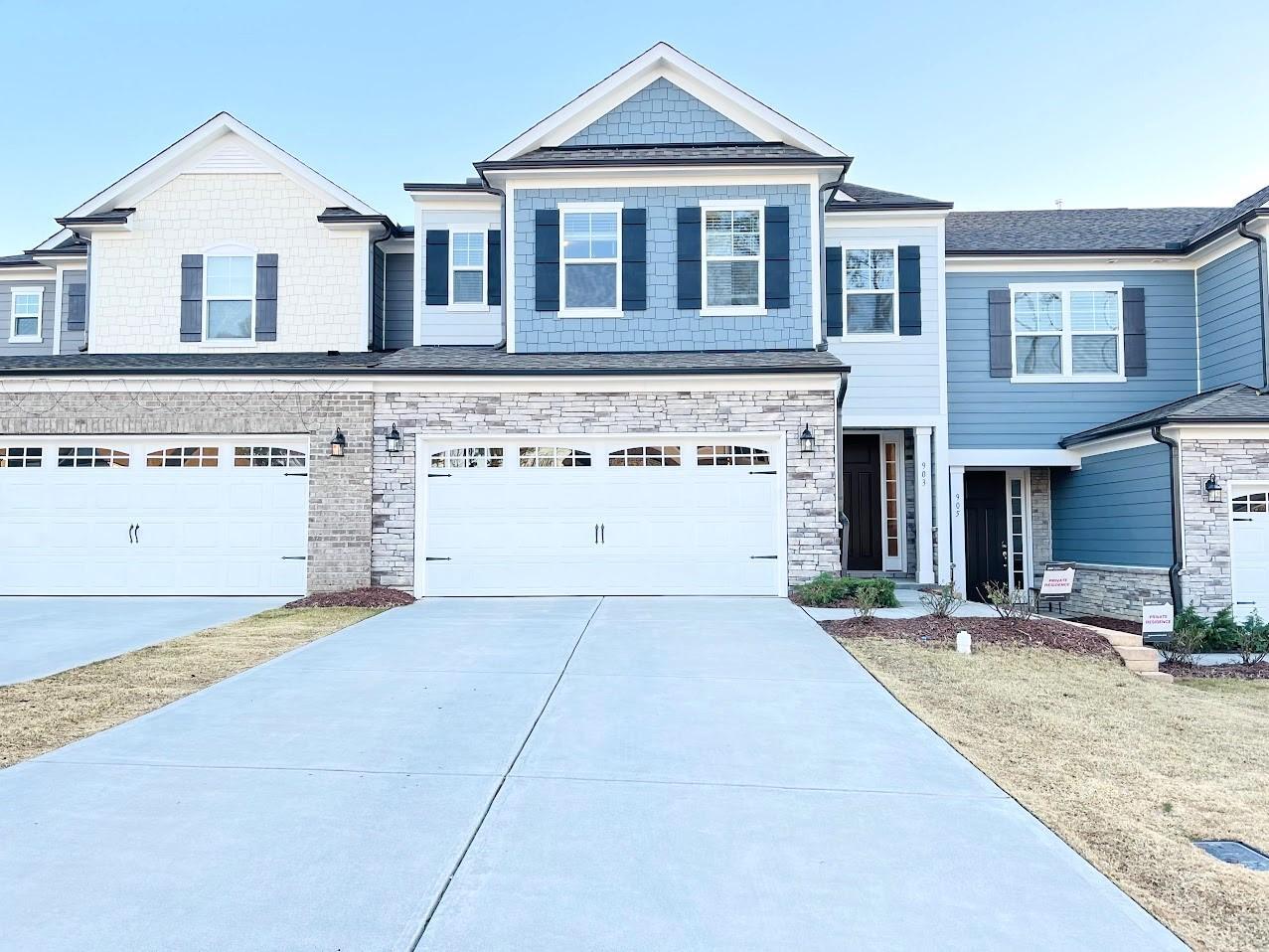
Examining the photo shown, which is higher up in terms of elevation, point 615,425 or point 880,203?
point 880,203

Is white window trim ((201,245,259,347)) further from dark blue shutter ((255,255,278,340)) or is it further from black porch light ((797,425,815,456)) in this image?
black porch light ((797,425,815,456))

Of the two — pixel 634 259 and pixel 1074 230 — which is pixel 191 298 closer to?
pixel 634 259

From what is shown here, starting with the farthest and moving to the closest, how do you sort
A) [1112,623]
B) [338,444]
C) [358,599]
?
[1112,623] → [338,444] → [358,599]

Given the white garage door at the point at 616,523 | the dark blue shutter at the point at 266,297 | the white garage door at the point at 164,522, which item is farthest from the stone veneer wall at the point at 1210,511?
the dark blue shutter at the point at 266,297

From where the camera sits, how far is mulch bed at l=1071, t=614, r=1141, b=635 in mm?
12922

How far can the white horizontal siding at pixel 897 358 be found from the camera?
47.2 ft

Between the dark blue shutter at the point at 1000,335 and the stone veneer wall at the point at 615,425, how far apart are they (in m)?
5.04

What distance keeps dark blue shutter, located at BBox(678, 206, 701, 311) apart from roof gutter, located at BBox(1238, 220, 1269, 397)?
8455mm

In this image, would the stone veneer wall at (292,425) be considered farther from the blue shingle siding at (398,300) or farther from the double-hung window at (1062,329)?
the double-hung window at (1062,329)

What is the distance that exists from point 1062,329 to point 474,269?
1041 centimetres

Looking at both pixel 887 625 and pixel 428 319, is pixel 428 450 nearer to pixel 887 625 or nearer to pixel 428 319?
pixel 428 319

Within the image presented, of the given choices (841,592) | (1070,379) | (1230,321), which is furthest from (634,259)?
(1230,321)

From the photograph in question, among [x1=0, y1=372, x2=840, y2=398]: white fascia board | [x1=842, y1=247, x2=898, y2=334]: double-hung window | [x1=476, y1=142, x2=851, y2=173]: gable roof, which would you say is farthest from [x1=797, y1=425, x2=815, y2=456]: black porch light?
[x1=476, y1=142, x2=851, y2=173]: gable roof

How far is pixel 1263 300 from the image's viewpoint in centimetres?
1317
